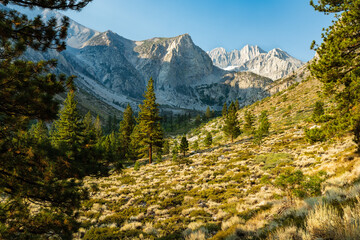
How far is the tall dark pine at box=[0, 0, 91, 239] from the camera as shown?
4793mm

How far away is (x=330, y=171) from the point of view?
422 inches

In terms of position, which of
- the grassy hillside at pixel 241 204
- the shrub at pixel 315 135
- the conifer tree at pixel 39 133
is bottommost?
the grassy hillside at pixel 241 204

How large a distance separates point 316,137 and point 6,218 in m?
13.8

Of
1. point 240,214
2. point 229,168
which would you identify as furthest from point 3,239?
point 229,168

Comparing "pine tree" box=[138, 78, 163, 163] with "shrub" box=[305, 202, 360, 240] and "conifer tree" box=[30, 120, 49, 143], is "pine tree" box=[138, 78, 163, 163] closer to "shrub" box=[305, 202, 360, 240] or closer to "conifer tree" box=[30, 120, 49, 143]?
"conifer tree" box=[30, 120, 49, 143]

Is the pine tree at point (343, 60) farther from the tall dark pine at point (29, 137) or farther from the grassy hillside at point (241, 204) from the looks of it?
the tall dark pine at point (29, 137)

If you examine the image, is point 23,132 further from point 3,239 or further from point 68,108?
point 68,108

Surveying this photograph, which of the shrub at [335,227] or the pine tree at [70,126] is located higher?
the pine tree at [70,126]

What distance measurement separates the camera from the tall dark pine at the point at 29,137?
4.79 m

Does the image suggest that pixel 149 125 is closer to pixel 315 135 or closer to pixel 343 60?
pixel 315 135

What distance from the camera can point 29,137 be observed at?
5578 millimetres

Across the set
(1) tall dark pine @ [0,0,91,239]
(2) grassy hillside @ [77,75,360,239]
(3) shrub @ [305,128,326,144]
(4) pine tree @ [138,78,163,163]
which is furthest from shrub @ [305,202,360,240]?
(4) pine tree @ [138,78,163,163]

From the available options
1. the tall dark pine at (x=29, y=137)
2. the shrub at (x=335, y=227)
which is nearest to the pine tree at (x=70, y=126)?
the tall dark pine at (x=29, y=137)

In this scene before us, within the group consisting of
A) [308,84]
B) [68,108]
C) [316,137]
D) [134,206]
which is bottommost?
[134,206]
